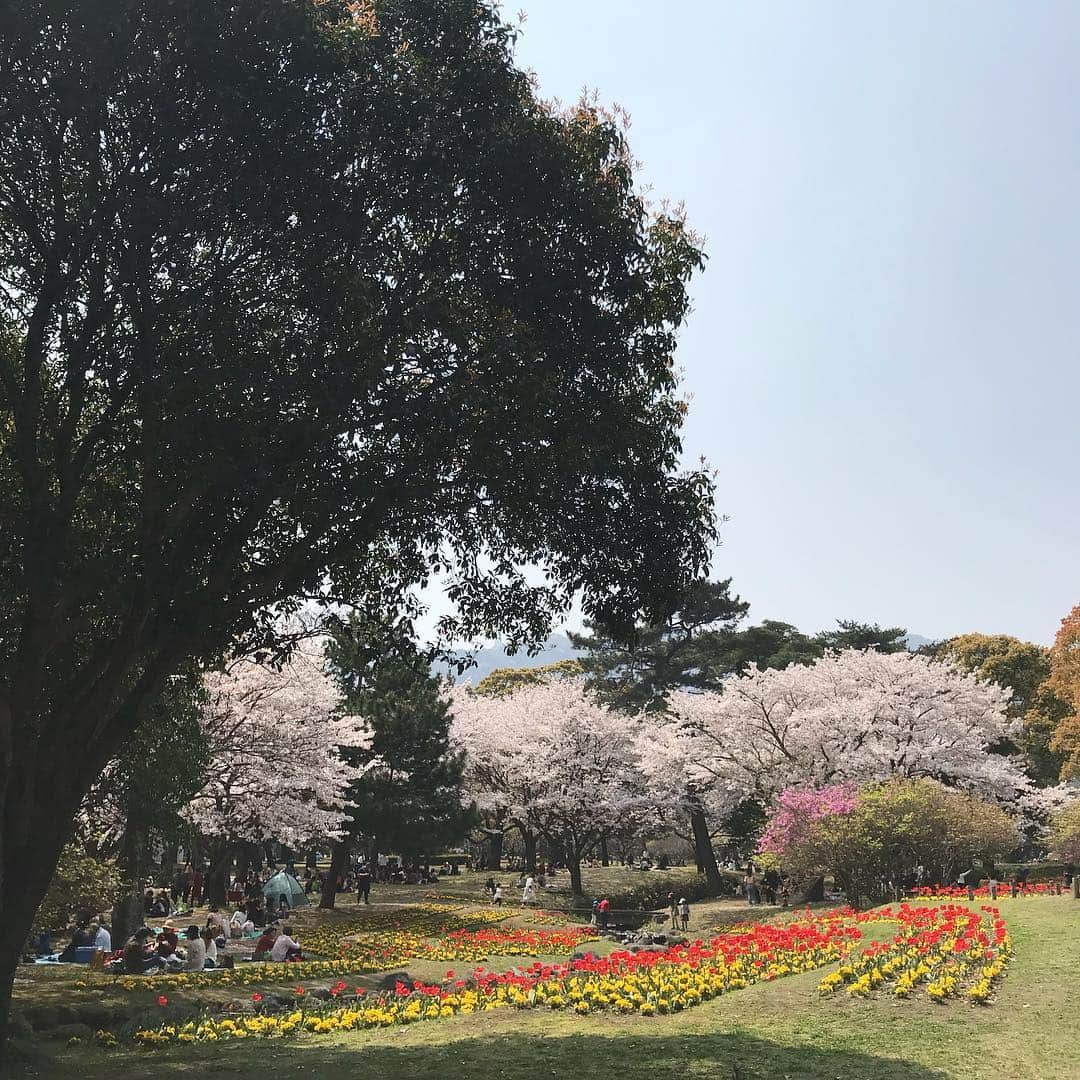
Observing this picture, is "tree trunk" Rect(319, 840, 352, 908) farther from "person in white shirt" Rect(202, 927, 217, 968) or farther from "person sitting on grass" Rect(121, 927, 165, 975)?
"person sitting on grass" Rect(121, 927, 165, 975)

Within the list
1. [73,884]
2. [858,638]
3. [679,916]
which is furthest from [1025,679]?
[73,884]

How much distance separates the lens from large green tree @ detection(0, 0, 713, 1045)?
28.6 feet

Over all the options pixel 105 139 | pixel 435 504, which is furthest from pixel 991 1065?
pixel 105 139

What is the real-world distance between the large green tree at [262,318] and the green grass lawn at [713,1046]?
8.50 ft

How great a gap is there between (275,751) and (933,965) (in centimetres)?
1980

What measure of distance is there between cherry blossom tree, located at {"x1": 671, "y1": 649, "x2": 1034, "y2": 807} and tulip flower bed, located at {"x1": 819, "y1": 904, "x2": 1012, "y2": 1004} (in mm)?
16969

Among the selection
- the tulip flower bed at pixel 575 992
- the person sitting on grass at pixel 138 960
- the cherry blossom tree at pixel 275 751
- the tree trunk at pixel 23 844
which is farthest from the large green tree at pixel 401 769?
the tree trunk at pixel 23 844

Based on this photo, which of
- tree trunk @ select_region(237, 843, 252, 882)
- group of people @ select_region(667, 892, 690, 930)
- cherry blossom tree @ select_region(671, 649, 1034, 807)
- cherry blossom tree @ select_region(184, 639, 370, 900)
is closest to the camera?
cherry blossom tree @ select_region(184, 639, 370, 900)

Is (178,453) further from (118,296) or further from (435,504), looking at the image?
(435,504)

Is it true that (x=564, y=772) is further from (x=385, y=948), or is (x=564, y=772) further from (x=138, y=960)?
(x=138, y=960)

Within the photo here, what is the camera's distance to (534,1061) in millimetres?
8789

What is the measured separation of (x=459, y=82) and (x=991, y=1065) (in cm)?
1075

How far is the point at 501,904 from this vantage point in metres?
35.6

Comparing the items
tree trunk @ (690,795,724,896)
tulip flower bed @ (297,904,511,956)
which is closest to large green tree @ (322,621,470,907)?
tulip flower bed @ (297,904,511,956)
